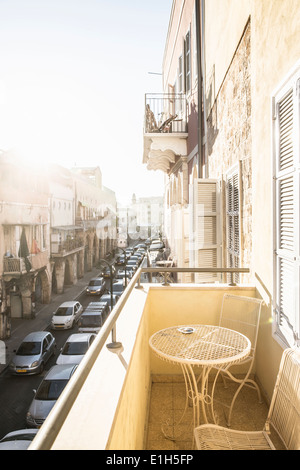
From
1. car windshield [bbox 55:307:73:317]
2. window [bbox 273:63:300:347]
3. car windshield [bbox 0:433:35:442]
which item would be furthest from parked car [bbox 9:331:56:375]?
window [bbox 273:63:300:347]

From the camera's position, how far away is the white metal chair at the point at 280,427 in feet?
6.44

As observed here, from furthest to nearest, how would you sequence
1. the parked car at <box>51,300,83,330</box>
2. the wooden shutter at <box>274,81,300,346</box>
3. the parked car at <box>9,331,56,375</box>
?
1. the parked car at <box>51,300,83,330</box>
2. the parked car at <box>9,331,56,375</box>
3. the wooden shutter at <box>274,81,300,346</box>

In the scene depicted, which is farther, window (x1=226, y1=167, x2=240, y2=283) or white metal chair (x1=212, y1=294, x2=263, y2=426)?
window (x1=226, y1=167, x2=240, y2=283)

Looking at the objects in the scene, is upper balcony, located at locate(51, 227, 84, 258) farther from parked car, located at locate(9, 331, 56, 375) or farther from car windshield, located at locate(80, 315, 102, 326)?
parked car, located at locate(9, 331, 56, 375)

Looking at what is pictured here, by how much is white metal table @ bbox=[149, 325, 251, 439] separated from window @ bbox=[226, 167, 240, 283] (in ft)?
6.98

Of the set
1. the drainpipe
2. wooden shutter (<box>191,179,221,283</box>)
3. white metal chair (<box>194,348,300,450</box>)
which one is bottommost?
white metal chair (<box>194,348,300,450</box>)

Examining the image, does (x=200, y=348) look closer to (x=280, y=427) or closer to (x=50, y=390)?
(x=280, y=427)

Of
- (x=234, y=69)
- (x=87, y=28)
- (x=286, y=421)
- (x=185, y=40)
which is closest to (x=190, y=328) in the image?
(x=286, y=421)

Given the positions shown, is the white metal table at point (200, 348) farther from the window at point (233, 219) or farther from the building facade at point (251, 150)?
the window at point (233, 219)

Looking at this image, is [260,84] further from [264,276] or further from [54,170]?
[54,170]

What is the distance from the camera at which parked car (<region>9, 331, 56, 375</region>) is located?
13609 mm

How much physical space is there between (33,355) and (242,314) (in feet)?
41.5

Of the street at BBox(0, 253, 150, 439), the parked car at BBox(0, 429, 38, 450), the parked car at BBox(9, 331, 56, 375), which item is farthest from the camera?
the parked car at BBox(9, 331, 56, 375)

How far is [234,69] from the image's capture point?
5016mm
